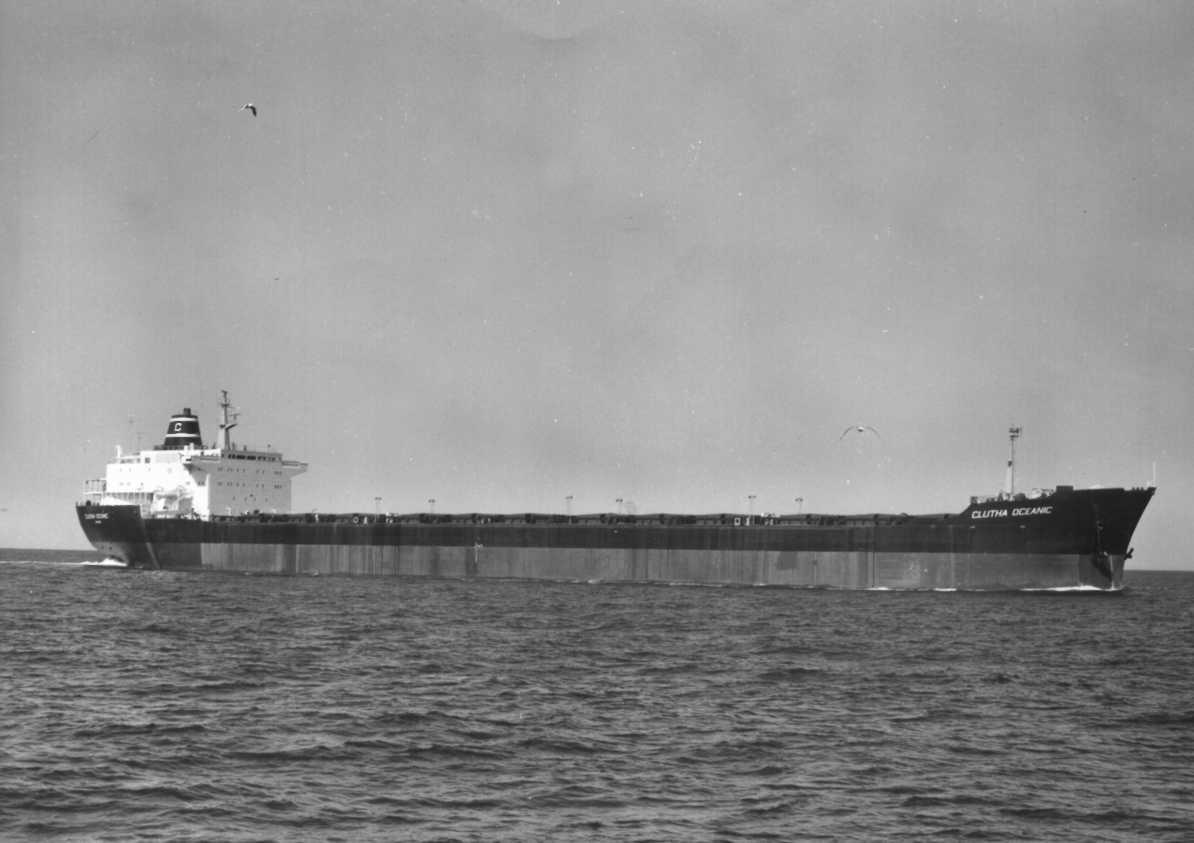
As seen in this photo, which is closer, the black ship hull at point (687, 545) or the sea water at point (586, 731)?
the sea water at point (586, 731)

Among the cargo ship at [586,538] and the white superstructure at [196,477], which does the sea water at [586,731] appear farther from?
the white superstructure at [196,477]

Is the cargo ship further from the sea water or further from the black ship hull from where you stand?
the sea water

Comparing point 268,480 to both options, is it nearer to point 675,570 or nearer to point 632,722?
point 675,570

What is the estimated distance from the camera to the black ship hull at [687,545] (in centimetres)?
5059

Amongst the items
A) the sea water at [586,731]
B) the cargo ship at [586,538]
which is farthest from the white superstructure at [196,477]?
the sea water at [586,731]

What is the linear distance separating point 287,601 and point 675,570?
21.1m

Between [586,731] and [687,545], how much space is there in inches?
1617

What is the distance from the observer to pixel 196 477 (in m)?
76.6

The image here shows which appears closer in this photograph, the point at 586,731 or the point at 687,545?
the point at 586,731

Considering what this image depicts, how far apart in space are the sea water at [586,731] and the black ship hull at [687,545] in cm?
1513

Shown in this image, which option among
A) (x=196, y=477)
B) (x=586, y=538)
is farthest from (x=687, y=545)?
(x=196, y=477)

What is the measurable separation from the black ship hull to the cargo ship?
0.06 metres

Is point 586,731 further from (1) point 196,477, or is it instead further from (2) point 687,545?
(1) point 196,477

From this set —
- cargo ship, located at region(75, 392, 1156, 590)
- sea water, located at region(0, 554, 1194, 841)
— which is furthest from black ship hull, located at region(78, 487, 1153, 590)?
sea water, located at region(0, 554, 1194, 841)
